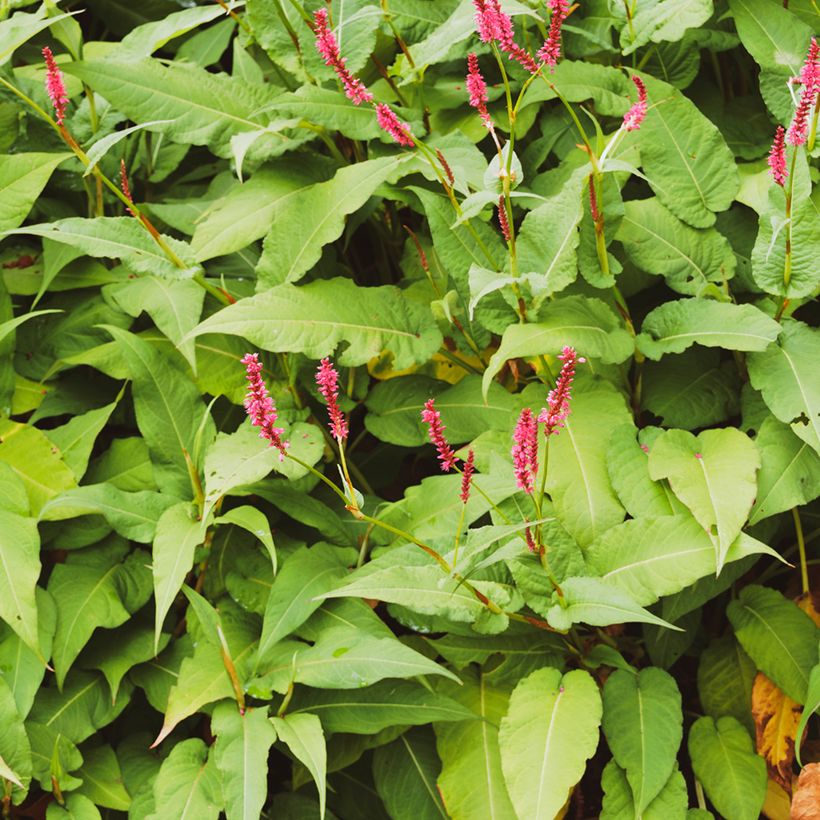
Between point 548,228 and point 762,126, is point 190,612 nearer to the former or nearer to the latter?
point 548,228

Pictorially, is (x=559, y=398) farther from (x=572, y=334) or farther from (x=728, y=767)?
(x=728, y=767)

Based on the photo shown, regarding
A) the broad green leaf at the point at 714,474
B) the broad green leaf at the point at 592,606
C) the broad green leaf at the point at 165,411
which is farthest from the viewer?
the broad green leaf at the point at 165,411

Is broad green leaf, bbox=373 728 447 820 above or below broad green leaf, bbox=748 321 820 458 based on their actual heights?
below

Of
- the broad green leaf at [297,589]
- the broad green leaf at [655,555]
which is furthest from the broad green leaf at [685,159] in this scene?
the broad green leaf at [297,589]

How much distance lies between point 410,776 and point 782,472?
0.98 meters

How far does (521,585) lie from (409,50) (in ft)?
4.26

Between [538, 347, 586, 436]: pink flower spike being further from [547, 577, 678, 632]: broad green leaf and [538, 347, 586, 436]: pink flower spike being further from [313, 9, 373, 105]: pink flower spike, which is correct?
[313, 9, 373, 105]: pink flower spike

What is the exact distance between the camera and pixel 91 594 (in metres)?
2.12

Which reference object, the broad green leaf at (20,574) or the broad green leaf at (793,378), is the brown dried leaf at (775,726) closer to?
the broad green leaf at (793,378)

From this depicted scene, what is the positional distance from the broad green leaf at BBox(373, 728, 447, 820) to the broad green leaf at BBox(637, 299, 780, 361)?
3.15 ft

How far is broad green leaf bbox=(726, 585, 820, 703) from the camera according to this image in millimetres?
1980

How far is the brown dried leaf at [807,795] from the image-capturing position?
1.88m

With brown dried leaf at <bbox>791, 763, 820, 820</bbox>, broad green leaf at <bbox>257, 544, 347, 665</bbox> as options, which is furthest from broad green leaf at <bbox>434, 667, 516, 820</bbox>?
brown dried leaf at <bbox>791, 763, 820, 820</bbox>

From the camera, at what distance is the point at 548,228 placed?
79.2 inches
